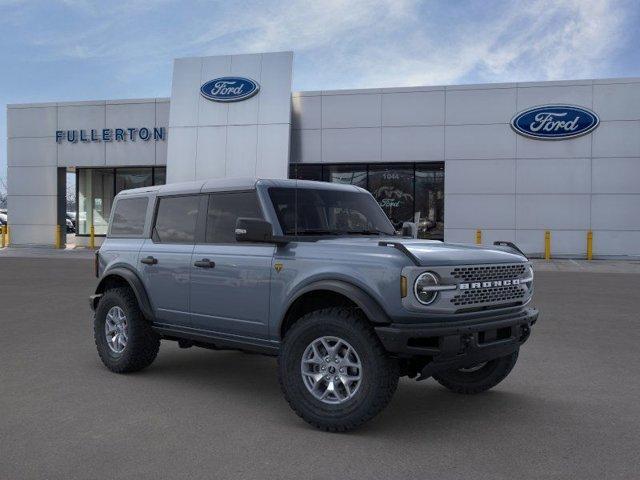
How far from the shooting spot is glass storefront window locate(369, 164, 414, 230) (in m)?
25.8

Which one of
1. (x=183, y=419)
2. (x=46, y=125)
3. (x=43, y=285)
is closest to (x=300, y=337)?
(x=183, y=419)

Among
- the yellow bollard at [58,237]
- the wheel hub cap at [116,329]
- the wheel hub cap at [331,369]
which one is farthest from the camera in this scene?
the yellow bollard at [58,237]

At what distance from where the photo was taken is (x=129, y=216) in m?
6.87

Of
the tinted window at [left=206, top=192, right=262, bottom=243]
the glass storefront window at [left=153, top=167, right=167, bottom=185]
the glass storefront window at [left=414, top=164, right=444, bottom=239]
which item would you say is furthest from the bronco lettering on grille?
the glass storefront window at [left=153, top=167, right=167, bottom=185]

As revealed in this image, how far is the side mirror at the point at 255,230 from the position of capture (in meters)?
4.93

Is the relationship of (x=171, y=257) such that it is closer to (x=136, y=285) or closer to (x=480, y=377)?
(x=136, y=285)

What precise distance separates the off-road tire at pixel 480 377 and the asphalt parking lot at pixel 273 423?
0.12 m

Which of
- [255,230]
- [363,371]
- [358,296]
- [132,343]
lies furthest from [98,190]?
[363,371]

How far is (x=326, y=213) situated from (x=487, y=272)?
158 centimetres

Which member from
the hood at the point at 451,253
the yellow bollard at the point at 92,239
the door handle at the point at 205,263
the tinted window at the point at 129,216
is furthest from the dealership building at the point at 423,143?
the hood at the point at 451,253

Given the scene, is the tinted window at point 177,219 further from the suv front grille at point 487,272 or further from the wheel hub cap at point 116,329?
the suv front grille at point 487,272

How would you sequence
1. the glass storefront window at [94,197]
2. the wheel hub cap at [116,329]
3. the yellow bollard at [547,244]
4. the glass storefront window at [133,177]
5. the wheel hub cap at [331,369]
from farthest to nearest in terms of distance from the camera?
the glass storefront window at [94,197]
the glass storefront window at [133,177]
the yellow bollard at [547,244]
the wheel hub cap at [116,329]
the wheel hub cap at [331,369]

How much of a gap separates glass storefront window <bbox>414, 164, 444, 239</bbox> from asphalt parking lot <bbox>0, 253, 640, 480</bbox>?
1746 centimetres

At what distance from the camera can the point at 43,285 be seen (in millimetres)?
14500
